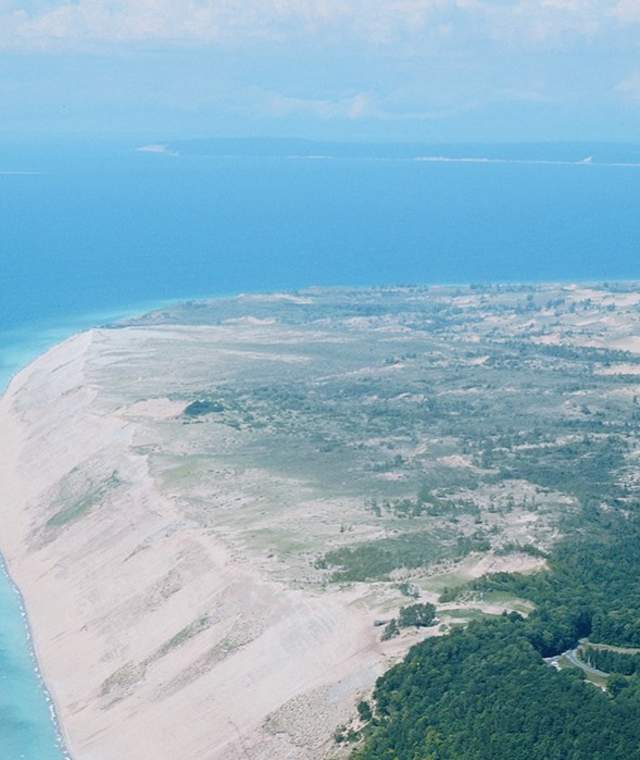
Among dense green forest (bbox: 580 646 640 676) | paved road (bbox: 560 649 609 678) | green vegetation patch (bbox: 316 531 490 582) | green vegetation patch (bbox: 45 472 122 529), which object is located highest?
dense green forest (bbox: 580 646 640 676)

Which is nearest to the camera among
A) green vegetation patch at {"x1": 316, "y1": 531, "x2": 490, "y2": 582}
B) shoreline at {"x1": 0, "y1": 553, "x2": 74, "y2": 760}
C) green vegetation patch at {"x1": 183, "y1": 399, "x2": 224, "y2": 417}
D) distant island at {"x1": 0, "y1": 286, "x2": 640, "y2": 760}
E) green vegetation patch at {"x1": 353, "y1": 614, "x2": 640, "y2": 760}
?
green vegetation patch at {"x1": 353, "y1": 614, "x2": 640, "y2": 760}

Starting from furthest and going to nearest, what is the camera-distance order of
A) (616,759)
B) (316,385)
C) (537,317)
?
1. (537,317)
2. (316,385)
3. (616,759)

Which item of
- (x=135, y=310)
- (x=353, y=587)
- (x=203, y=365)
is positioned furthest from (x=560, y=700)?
(x=135, y=310)

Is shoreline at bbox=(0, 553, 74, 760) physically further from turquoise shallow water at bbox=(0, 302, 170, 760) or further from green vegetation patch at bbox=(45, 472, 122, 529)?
green vegetation patch at bbox=(45, 472, 122, 529)

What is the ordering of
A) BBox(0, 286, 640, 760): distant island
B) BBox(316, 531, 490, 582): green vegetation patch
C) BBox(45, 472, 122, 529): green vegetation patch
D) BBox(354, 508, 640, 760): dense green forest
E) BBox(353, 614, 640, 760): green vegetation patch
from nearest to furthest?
BBox(353, 614, 640, 760): green vegetation patch
BBox(354, 508, 640, 760): dense green forest
BBox(0, 286, 640, 760): distant island
BBox(316, 531, 490, 582): green vegetation patch
BBox(45, 472, 122, 529): green vegetation patch

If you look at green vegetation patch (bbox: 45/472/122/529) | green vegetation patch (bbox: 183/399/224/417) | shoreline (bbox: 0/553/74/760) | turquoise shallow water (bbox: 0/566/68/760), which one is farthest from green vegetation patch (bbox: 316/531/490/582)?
green vegetation patch (bbox: 183/399/224/417)

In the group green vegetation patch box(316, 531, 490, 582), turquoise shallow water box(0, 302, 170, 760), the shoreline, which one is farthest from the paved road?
turquoise shallow water box(0, 302, 170, 760)

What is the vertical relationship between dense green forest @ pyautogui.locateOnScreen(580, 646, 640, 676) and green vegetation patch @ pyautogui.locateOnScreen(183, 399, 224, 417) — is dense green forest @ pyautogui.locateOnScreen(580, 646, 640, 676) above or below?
above

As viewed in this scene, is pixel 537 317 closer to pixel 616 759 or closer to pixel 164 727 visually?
pixel 164 727

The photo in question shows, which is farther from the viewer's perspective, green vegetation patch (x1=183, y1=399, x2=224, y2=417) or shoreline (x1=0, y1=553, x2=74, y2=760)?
green vegetation patch (x1=183, y1=399, x2=224, y2=417)
